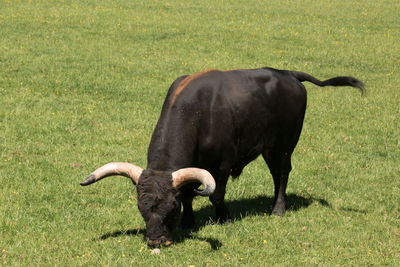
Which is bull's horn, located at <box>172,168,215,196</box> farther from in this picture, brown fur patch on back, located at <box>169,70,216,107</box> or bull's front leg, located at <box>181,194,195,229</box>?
brown fur patch on back, located at <box>169,70,216,107</box>

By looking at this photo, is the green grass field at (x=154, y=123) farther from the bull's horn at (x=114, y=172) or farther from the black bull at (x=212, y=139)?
the bull's horn at (x=114, y=172)

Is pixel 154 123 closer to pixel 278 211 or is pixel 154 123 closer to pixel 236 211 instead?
pixel 236 211

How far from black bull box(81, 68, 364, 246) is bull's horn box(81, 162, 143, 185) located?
0.01 meters

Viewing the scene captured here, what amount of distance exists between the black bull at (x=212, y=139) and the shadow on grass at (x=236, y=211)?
11.3 inches

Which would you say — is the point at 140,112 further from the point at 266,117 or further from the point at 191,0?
the point at 191,0

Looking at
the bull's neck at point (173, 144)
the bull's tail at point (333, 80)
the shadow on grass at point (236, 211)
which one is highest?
the bull's tail at point (333, 80)

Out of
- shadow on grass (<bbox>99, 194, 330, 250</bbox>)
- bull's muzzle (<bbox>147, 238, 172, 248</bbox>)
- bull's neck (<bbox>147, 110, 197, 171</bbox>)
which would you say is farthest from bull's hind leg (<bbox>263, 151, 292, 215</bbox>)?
bull's muzzle (<bbox>147, 238, 172, 248</bbox>)

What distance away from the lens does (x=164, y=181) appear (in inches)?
309

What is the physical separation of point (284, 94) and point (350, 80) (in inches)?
56.2

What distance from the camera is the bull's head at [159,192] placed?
7691 millimetres

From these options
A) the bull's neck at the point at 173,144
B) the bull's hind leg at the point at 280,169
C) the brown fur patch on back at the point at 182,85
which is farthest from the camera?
the bull's hind leg at the point at 280,169

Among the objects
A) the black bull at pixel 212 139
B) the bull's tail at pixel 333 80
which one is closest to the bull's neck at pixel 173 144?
the black bull at pixel 212 139

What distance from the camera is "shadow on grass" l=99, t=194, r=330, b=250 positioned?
8516mm

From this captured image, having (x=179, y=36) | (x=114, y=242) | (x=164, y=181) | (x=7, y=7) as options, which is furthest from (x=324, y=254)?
(x=7, y=7)
